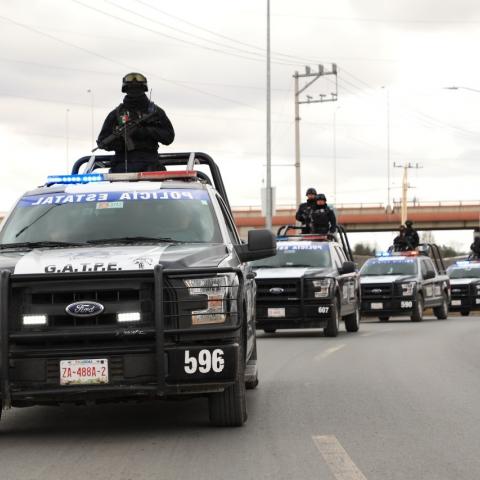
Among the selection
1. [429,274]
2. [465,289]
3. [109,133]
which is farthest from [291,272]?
[465,289]

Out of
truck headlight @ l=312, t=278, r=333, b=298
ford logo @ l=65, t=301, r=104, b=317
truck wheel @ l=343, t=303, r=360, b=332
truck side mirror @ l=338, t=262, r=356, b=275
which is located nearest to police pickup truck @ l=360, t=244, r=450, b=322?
truck wheel @ l=343, t=303, r=360, b=332

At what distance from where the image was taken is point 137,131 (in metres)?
12.3

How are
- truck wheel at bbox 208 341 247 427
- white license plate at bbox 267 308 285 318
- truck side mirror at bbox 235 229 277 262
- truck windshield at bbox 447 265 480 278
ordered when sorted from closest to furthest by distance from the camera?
truck wheel at bbox 208 341 247 427 → truck side mirror at bbox 235 229 277 262 → white license plate at bbox 267 308 285 318 → truck windshield at bbox 447 265 480 278

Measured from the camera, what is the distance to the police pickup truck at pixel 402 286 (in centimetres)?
2867

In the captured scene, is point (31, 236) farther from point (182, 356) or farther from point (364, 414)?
point (364, 414)

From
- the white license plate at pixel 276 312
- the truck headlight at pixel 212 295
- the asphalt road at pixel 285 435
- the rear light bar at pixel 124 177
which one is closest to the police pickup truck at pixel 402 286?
the white license plate at pixel 276 312

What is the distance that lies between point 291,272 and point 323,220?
137 inches

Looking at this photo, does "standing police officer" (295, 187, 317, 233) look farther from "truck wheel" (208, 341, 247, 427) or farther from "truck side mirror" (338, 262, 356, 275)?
"truck wheel" (208, 341, 247, 427)

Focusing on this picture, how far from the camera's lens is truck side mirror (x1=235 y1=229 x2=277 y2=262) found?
30.3 feet

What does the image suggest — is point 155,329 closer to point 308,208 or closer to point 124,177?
point 124,177

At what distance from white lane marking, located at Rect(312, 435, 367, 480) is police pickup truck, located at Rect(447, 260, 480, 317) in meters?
29.7

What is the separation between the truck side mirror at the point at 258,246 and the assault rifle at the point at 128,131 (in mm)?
3328

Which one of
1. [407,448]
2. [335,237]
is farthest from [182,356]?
[335,237]

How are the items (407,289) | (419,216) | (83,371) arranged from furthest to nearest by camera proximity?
(419,216), (407,289), (83,371)
